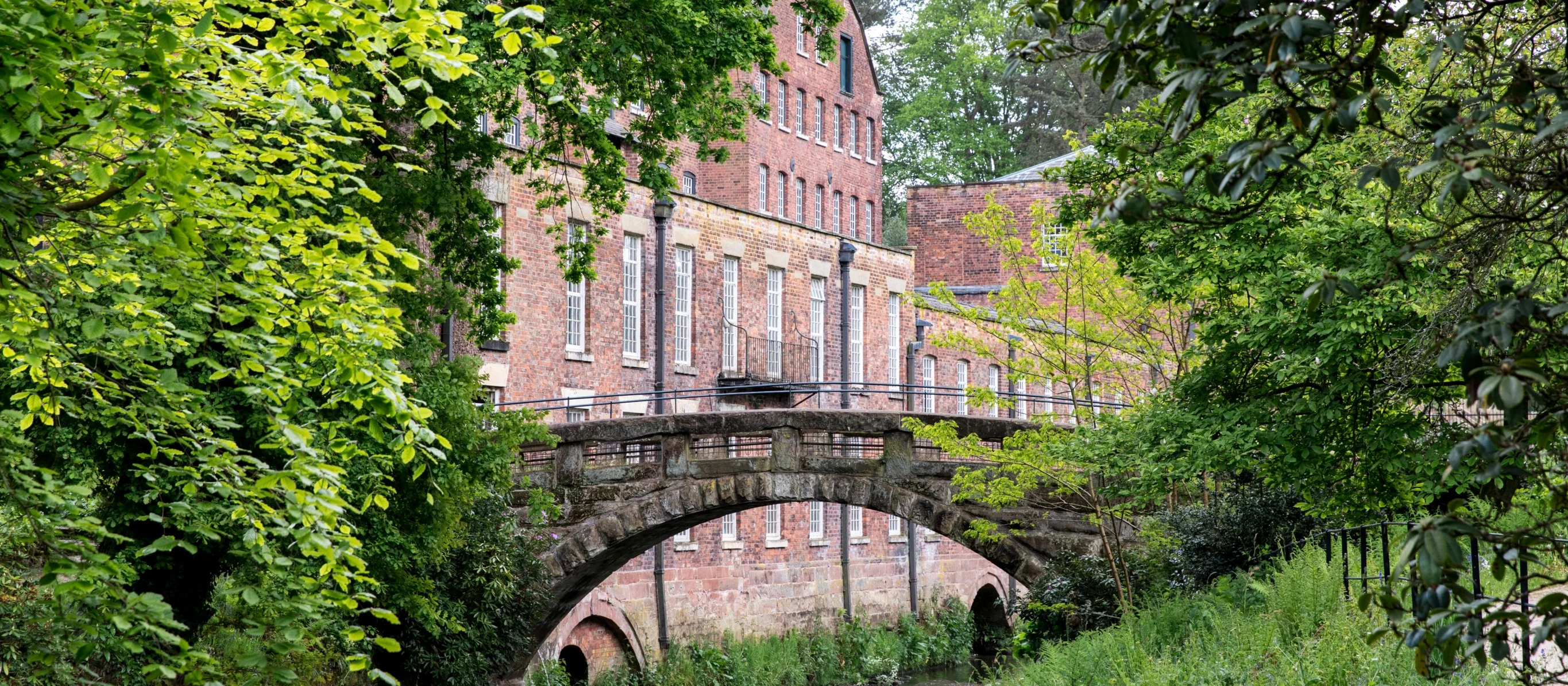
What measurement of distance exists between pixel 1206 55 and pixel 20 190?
4286mm

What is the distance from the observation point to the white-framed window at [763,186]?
41.4 meters

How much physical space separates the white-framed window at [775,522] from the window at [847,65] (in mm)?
18346

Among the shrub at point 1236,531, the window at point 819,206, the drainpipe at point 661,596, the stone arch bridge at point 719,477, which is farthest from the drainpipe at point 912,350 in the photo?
the shrub at point 1236,531

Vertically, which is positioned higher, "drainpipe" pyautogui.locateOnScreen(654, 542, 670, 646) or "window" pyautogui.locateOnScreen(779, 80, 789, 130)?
"window" pyautogui.locateOnScreen(779, 80, 789, 130)

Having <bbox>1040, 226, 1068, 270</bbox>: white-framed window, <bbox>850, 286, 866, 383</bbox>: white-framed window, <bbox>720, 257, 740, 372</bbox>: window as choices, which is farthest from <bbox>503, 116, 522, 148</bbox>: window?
<bbox>1040, 226, 1068, 270</bbox>: white-framed window

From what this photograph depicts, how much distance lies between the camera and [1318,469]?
35.2 feet

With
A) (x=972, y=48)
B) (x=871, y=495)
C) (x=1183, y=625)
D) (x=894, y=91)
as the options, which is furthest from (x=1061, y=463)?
(x=894, y=91)

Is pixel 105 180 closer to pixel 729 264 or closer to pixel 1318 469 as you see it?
pixel 1318 469

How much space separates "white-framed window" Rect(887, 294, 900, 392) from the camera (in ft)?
119

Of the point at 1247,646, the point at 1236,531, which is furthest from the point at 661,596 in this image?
the point at 1247,646

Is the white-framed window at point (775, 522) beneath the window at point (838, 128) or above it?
beneath

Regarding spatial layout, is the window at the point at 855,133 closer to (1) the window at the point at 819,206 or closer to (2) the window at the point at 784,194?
(1) the window at the point at 819,206

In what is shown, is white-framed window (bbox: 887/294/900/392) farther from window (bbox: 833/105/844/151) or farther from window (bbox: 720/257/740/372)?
window (bbox: 833/105/844/151)

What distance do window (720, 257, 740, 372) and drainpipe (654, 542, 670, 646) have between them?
16.7ft
